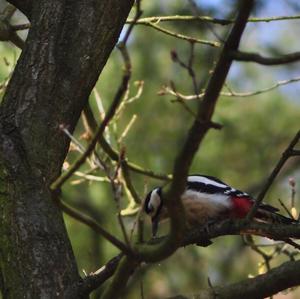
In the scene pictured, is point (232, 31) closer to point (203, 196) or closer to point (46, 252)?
point (46, 252)

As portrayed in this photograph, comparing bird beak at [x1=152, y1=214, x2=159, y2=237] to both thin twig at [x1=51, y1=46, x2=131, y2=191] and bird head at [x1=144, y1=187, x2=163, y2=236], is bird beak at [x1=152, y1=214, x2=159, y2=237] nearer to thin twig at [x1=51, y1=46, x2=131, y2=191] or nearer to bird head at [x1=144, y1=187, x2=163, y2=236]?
bird head at [x1=144, y1=187, x2=163, y2=236]

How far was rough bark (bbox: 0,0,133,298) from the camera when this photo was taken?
9.54 ft

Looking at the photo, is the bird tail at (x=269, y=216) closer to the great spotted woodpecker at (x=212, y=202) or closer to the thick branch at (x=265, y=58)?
the great spotted woodpecker at (x=212, y=202)

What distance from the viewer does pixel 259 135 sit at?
9.28 metres

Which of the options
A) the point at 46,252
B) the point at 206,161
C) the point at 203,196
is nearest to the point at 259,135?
the point at 206,161

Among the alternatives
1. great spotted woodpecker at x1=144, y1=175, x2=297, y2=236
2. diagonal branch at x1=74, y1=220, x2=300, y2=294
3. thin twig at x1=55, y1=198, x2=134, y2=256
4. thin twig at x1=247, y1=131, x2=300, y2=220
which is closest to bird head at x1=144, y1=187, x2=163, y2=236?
great spotted woodpecker at x1=144, y1=175, x2=297, y2=236

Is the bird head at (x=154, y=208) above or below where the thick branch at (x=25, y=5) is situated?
below

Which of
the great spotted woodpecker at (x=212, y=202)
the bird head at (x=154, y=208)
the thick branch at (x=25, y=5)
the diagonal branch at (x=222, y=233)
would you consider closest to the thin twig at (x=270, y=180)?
the diagonal branch at (x=222, y=233)

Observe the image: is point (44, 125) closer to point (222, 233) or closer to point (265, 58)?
point (222, 233)

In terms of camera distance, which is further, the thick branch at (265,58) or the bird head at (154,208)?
the bird head at (154,208)

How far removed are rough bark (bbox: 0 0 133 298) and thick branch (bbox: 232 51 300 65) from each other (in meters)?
1.13

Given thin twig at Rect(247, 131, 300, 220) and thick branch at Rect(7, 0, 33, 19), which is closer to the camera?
thin twig at Rect(247, 131, 300, 220)

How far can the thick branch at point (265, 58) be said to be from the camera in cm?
226

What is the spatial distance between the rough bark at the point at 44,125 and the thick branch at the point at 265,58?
1128 millimetres
